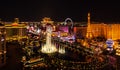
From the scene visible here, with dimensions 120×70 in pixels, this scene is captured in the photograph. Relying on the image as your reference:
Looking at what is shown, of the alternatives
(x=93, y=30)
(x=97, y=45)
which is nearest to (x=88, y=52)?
(x=97, y=45)

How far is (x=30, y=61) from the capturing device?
52.5 feet

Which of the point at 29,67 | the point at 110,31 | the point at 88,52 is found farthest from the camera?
the point at 110,31

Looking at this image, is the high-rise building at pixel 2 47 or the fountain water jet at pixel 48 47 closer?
the high-rise building at pixel 2 47

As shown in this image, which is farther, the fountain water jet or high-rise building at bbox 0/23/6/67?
the fountain water jet

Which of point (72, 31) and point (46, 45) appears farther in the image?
point (72, 31)

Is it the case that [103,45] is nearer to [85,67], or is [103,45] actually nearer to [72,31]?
[85,67]

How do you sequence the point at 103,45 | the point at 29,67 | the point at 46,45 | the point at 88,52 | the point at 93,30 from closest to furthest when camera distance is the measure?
the point at 29,67, the point at 88,52, the point at 46,45, the point at 103,45, the point at 93,30

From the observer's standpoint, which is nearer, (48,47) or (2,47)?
(2,47)

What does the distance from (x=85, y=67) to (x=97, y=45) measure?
9.46 metres

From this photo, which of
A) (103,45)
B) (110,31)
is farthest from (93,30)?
(103,45)

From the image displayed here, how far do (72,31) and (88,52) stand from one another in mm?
18748

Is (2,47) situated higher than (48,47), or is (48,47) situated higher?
(2,47)

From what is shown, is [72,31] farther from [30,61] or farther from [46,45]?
[30,61]

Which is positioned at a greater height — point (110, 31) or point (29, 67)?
point (110, 31)
